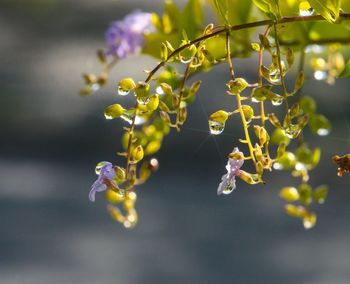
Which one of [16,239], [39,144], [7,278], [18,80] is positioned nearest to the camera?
[7,278]

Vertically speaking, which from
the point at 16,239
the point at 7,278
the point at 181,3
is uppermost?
the point at 181,3

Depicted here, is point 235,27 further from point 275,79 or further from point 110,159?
point 110,159

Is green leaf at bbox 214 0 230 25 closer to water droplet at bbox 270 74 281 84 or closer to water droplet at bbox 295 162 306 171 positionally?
water droplet at bbox 270 74 281 84

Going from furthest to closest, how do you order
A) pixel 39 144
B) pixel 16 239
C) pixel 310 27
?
pixel 39 144 → pixel 16 239 → pixel 310 27

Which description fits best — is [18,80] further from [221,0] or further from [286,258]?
[221,0]

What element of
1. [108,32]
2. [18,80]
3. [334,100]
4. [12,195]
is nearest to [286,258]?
[12,195]

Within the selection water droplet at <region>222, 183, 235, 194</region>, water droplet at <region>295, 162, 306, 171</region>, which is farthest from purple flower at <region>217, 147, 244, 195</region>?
water droplet at <region>295, 162, 306, 171</region>

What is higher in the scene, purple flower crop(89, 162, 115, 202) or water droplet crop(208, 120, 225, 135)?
water droplet crop(208, 120, 225, 135)
